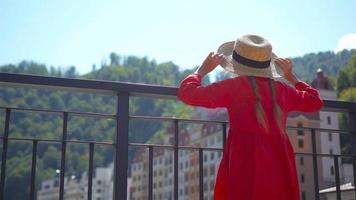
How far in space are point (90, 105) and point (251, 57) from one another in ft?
276

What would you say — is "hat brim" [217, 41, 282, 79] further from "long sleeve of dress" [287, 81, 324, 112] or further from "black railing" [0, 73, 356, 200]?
"black railing" [0, 73, 356, 200]

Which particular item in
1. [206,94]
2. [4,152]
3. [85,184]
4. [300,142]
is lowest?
[85,184]

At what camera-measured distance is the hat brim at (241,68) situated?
8.53ft

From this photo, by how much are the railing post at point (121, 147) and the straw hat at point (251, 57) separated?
730mm

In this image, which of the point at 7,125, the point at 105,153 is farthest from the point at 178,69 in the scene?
the point at 7,125

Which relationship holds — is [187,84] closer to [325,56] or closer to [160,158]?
[160,158]

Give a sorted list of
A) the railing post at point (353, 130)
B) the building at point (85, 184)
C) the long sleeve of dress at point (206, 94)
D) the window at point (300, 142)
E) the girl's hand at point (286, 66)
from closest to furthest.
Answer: the long sleeve of dress at point (206, 94), the girl's hand at point (286, 66), the railing post at point (353, 130), the window at point (300, 142), the building at point (85, 184)

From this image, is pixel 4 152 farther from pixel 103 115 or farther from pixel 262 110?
pixel 262 110

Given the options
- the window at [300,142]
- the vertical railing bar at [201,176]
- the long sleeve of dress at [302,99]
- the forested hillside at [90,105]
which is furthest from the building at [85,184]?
the long sleeve of dress at [302,99]

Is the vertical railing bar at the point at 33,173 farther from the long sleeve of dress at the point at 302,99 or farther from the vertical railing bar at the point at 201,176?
the long sleeve of dress at the point at 302,99

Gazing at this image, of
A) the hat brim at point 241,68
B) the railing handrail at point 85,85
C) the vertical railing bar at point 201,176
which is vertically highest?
the hat brim at point 241,68

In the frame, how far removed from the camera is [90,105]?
3361 inches

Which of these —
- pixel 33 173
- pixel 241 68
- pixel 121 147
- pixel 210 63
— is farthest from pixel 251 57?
pixel 33 173

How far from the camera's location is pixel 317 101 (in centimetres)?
286
